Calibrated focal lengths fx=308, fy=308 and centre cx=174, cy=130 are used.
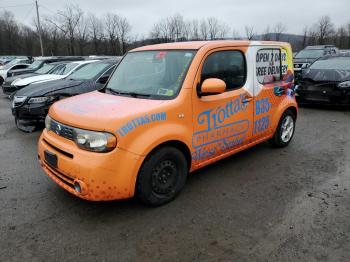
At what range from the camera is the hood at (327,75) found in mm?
8859

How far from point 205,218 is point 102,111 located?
1613 millimetres

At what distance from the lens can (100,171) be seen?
3.01m

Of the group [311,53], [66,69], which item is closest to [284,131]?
[66,69]

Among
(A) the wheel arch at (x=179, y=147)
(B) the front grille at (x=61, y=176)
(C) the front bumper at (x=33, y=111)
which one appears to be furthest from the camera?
(C) the front bumper at (x=33, y=111)

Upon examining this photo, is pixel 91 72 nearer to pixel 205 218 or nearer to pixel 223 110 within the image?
pixel 223 110

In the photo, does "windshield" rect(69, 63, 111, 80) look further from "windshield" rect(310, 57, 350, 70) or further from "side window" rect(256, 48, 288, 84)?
"windshield" rect(310, 57, 350, 70)

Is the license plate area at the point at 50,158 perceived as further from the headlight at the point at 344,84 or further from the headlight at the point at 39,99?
the headlight at the point at 344,84

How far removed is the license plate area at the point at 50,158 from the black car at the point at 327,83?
8083mm

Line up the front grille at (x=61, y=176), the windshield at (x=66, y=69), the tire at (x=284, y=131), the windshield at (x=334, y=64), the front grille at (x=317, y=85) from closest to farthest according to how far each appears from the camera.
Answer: the front grille at (x=61, y=176)
the tire at (x=284, y=131)
the front grille at (x=317, y=85)
the windshield at (x=334, y=64)
the windshield at (x=66, y=69)

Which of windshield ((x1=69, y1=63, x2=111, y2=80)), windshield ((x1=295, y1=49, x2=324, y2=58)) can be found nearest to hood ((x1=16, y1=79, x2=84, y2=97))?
windshield ((x1=69, y1=63, x2=111, y2=80))

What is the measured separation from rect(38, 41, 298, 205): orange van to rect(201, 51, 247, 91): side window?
1 centimetres

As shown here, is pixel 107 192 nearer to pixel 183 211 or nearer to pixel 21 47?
pixel 183 211

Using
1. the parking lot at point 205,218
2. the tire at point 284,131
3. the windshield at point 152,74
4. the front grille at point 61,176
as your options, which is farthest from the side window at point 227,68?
the front grille at point 61,176

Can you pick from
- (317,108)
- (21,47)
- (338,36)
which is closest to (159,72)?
(317,108)
